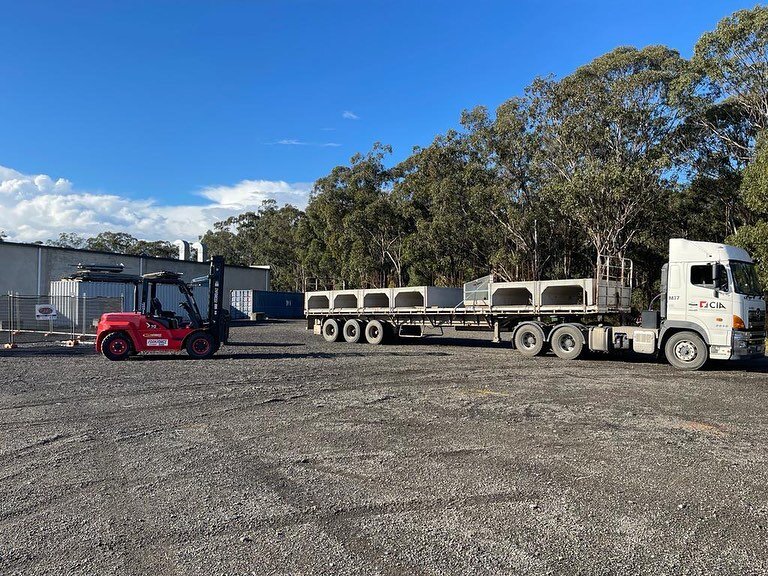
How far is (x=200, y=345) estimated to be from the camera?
52.5ft

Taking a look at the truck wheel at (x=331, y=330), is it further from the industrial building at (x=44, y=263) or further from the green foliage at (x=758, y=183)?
the industrial building at (x=44, y=263)

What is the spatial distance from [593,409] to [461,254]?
102 ft

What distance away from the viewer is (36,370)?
1350 centimetres

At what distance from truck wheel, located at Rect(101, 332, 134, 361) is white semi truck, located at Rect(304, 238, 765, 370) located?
9370 mm

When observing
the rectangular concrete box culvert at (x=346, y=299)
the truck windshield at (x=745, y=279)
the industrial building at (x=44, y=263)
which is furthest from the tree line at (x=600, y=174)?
the industrial building at (x=44, y=263)

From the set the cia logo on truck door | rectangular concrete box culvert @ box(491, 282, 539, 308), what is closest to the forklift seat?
rectangular concrete box culvert @ box(491, 282, 539, 308)

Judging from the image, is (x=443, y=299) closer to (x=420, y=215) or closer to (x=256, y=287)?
(x=420, y=215)

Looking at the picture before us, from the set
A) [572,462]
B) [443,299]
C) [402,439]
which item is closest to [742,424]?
[572,462]

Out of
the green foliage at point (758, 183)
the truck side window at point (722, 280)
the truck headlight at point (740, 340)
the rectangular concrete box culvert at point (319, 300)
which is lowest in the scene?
the truck headlight at point (740, 340)

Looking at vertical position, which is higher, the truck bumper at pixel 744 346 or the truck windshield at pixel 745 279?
the truck windshield at pixel 745 279

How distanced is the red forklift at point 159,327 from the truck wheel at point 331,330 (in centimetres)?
755

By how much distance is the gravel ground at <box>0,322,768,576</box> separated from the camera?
13.1 feet

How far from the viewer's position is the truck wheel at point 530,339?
17344 millimetres

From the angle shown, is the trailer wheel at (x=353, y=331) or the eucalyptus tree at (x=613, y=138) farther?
the eucalyptus tree at (x=613, y=138)
